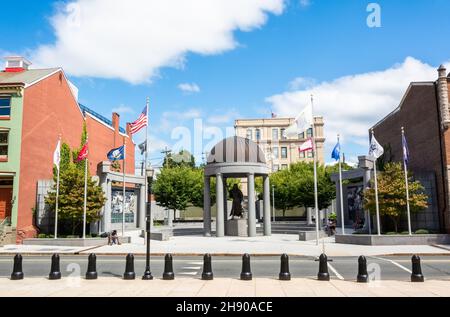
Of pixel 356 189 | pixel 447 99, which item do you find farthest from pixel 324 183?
pixel 447 99

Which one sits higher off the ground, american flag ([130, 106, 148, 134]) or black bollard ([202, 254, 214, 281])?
american flag ([130, 106, 148, 134])

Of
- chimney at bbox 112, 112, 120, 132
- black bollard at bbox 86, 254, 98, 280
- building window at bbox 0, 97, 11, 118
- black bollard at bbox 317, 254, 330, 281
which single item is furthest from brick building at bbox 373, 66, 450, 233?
chimney at bbox 112, 112, 120, 132

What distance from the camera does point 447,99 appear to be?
29.9 meters

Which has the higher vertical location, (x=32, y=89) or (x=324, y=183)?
(x=32, y=89)

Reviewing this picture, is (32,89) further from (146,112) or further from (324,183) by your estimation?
(324,183)

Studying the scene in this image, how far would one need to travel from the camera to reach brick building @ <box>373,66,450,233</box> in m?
29.8

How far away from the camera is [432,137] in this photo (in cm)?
3148

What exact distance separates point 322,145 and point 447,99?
59106 mm

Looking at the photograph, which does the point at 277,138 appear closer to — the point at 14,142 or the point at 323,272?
the point at 14,142

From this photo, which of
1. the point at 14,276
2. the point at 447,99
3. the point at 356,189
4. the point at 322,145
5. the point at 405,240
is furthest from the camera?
the point at 322,145

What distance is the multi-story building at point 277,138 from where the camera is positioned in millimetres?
87938

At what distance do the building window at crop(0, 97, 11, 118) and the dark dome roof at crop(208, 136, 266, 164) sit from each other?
58.2 ft

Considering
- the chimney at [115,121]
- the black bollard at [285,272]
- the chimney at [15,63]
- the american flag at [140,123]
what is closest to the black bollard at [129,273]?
the black bollard at [285,272]

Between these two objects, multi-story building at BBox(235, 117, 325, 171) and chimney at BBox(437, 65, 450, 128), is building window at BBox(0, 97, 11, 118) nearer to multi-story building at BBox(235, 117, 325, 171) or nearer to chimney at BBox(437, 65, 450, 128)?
chimney at BBox(437, 65, 450, 128)
